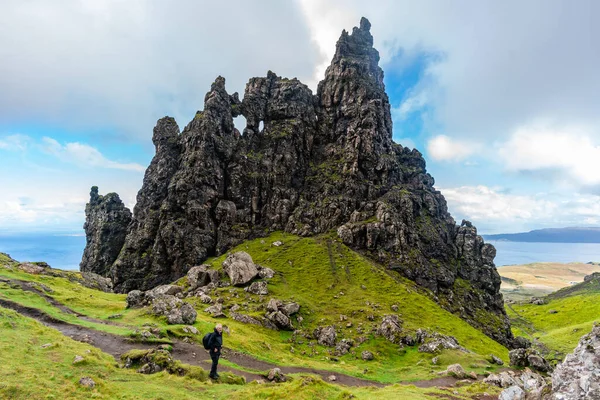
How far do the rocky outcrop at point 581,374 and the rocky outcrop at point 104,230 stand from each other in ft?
508

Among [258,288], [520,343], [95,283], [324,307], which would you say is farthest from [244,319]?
[520,343]

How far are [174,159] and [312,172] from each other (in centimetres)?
7005

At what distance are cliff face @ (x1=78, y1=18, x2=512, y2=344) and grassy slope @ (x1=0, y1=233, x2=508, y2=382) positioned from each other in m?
14.8

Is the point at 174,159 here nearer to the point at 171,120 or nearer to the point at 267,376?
the point at 171,120

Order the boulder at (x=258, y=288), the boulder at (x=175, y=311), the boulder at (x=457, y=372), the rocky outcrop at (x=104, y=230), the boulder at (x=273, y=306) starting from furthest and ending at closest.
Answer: the rocky outcrop at (x=104, y=230) < the boulder at (x=258, y=288) < the boulder at (x=273, y=306) < the boulder at (x=457, y=372) < the boulder at (x=175, y=311)

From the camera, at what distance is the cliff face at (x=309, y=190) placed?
130 m

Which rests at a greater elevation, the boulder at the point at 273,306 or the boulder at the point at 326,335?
the boulder at the point at 273,306

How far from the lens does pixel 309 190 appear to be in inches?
6211

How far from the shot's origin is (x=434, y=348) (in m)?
63.5

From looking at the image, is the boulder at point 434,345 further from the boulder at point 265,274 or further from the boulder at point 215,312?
the boulder at point 265,274

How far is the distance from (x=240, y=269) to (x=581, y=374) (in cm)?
8315

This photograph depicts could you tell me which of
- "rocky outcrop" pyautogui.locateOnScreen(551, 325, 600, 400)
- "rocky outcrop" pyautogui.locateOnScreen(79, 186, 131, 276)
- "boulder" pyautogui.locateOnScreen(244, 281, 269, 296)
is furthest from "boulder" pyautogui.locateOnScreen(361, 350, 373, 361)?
"rocky outcrop" pyautogui.locateOnScreen(79, 186, 131, 276)

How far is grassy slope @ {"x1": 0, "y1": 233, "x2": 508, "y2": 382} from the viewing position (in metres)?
46.8

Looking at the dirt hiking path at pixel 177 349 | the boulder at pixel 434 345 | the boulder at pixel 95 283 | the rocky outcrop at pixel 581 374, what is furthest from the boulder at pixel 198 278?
the rocky outcrop at pixel 581 374
